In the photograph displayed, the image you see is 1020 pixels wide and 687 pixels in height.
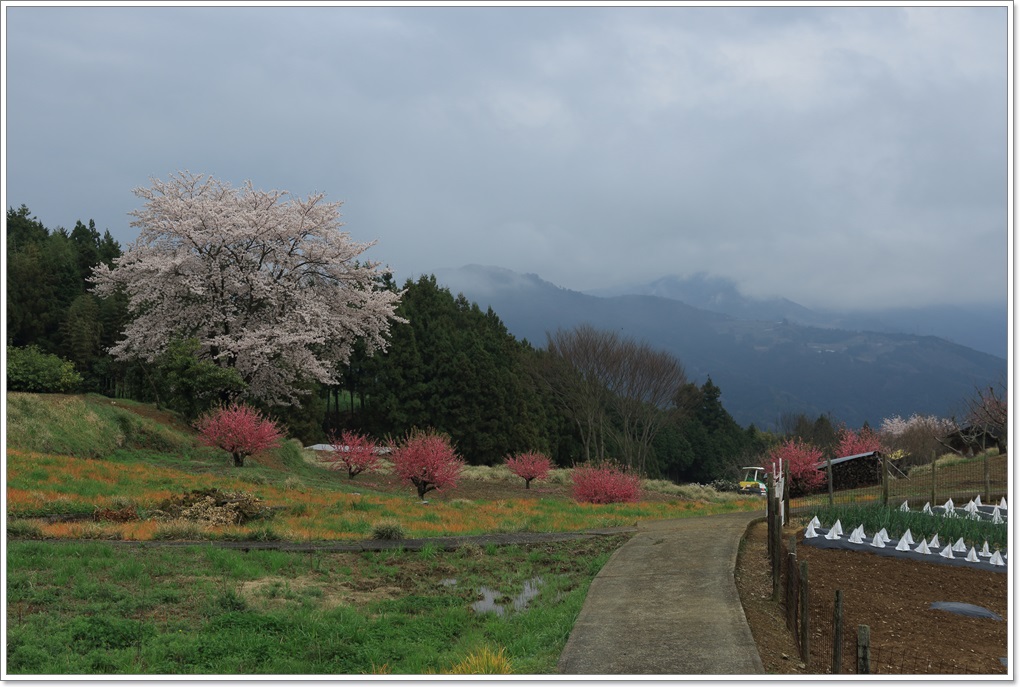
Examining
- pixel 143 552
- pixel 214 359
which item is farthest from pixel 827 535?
pixel 214 359

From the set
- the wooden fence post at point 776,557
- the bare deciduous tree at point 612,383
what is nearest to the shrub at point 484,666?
the wooden fence post at point 776,557

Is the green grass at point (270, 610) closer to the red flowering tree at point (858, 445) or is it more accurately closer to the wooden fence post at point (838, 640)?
the wooden fence post at point (838, 640)

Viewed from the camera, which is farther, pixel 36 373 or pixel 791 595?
pixel 36 373

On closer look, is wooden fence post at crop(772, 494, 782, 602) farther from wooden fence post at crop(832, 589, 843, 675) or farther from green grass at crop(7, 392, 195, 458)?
green grass at crop(7, 392, 195, 458)

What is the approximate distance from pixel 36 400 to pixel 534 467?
19229 mm

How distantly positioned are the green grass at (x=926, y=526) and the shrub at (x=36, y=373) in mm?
27330

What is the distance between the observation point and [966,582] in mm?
13344

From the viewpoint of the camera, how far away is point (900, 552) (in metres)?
14.9

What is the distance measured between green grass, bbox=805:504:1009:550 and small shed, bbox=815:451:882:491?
25.5m

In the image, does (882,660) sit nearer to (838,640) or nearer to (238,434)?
(838,640)

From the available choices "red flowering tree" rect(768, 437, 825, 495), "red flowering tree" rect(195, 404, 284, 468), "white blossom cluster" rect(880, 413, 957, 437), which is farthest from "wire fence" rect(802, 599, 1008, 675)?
"white blossom cluster" rect(880, 413, 957, 437)

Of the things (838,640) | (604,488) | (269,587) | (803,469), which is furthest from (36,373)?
(803,469)

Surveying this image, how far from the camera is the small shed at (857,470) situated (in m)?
41.8

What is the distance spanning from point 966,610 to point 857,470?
3309cm
